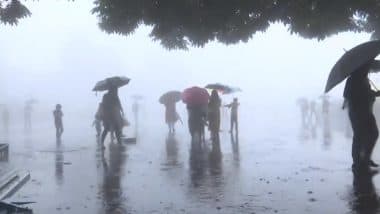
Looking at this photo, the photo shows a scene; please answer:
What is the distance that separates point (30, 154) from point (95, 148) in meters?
2.03

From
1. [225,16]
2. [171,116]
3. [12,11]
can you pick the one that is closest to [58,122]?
[171,116]

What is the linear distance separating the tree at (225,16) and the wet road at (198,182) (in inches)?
79.7

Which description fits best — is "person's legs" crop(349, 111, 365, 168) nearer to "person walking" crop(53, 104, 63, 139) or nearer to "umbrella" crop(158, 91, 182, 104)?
"person walking" crop(53, 104, 63, 139)

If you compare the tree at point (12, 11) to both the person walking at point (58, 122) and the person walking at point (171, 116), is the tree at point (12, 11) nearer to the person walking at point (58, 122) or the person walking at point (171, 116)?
the person walking at point (58, 122)

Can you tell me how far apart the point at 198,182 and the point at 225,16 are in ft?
9.92

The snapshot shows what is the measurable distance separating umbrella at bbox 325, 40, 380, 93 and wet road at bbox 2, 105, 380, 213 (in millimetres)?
1502

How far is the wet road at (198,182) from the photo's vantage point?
266 inches

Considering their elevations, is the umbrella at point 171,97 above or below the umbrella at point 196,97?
above

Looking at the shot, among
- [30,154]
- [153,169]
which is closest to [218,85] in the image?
[30,154]

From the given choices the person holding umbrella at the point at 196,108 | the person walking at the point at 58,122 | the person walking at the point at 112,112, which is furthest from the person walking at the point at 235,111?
the person walking at the point at 58,122

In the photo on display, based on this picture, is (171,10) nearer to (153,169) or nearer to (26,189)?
(26,189)

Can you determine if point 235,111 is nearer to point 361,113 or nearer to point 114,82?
point 114,82

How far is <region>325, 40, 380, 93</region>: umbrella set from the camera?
860 cm

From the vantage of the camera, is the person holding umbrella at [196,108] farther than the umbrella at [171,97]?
No
